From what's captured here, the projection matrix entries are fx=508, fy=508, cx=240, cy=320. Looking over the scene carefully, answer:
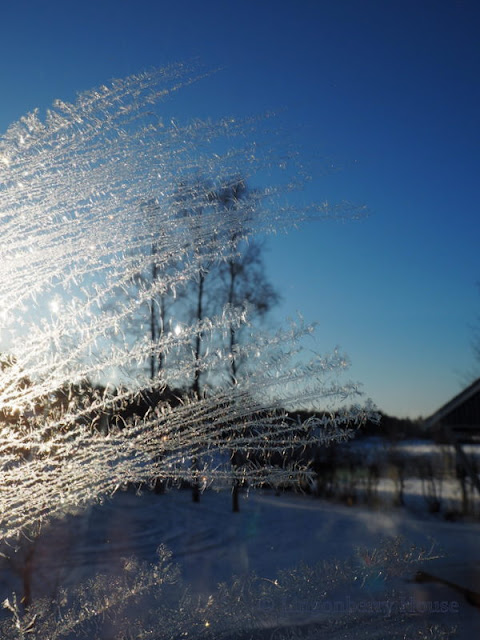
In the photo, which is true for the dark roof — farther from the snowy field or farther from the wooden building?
the snowy field

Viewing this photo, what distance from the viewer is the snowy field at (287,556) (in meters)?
1.54

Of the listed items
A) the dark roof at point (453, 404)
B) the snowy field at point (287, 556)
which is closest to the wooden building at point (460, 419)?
the dark roof at point (453, 404)

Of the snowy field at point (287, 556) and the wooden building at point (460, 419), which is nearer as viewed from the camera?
the snowy field at point (287, 556)

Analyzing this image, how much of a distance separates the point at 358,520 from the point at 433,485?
229 centimetres

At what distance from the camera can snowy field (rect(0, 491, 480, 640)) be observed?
1544mm

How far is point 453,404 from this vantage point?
6.75 meters

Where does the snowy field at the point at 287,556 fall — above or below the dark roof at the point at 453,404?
below

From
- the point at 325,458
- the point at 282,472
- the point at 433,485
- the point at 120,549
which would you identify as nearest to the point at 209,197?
the point at 282,472

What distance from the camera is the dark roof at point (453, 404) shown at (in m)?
6.60

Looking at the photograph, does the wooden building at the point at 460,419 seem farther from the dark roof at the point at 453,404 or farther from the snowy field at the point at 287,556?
the snowy field at the point at 287,556

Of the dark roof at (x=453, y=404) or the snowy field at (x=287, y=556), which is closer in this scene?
the snowy field at (x=287, y=556)

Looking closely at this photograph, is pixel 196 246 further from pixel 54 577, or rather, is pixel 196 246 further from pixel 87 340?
pixel 54 577

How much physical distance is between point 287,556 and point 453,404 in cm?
429

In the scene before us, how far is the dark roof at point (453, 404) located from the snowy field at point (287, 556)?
51.3 inches
